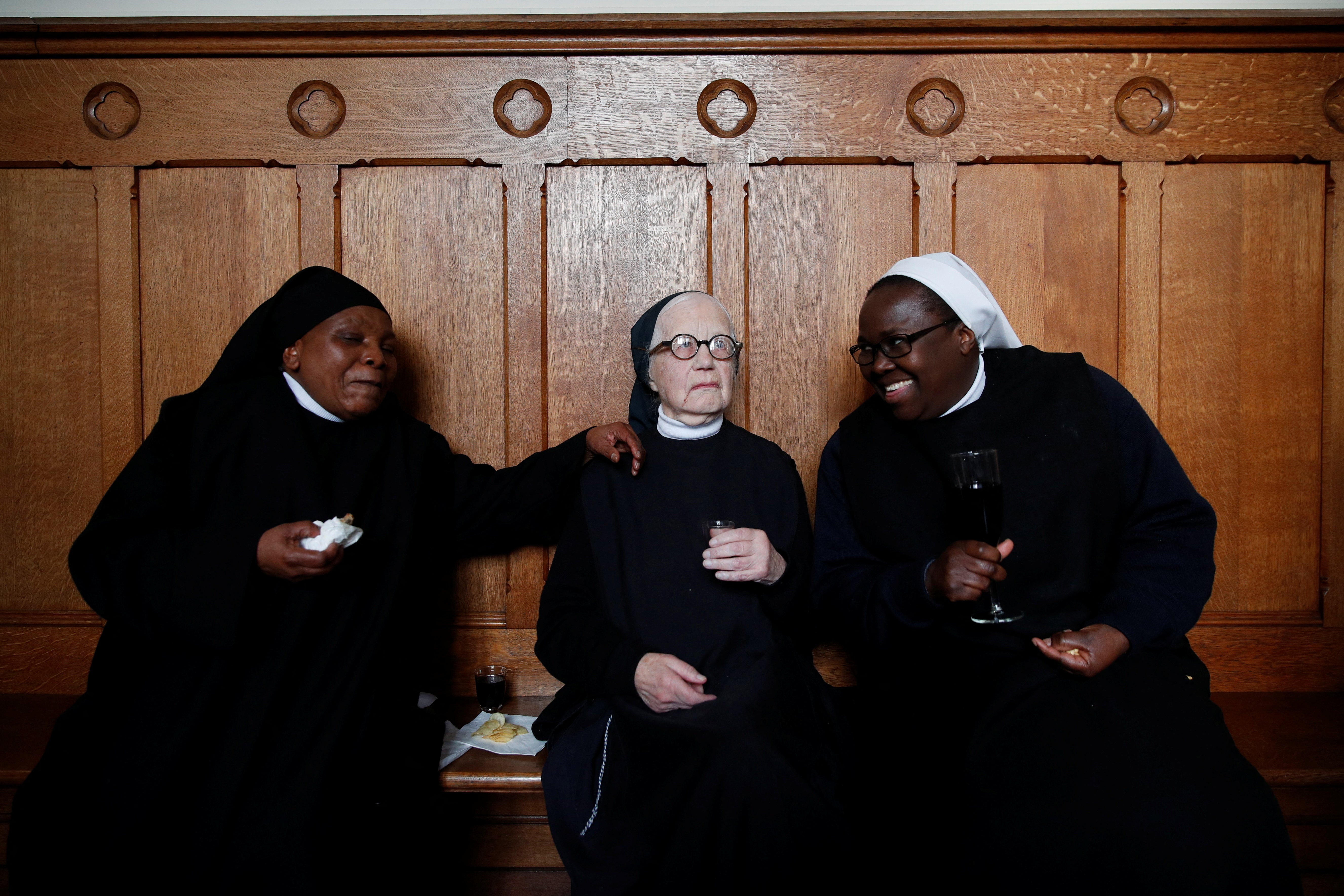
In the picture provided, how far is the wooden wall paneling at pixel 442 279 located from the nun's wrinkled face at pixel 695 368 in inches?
30.9

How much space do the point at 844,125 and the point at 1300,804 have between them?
2840 millimetres

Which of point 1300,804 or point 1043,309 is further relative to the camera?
point 1043,309

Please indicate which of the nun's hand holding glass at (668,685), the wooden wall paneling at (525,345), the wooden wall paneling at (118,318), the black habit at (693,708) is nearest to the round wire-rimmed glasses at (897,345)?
the black habit at (693,708)

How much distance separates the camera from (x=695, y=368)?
2.46 m

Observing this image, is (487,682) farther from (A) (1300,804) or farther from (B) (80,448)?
(A) (1300,804)

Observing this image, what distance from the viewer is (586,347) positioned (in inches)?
117

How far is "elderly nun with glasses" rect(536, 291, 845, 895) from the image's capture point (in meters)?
1.94

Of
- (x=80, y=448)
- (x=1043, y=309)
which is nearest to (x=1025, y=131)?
(x=1043, y=309)

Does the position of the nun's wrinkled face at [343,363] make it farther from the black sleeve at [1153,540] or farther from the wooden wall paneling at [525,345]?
the black sleeve at [1153,540]

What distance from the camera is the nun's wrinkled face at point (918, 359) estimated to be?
2295 millimetres

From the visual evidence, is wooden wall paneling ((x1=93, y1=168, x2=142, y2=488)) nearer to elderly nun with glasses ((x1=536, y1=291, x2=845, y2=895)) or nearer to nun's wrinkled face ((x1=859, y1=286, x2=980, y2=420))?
elderly nun with glasses ((x1=536, y1=291, x2=845, y2=895))

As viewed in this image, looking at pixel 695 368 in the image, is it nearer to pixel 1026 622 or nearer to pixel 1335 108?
pixel 1026 622

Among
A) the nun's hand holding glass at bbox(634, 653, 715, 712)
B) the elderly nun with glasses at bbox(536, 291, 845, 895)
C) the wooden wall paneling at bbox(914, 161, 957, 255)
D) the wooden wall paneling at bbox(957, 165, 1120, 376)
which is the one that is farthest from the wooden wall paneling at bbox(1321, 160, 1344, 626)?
the nun's hand holding glass at bbox(634, 653, 715, 712)

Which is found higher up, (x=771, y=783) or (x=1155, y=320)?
(x=1155, y=320)
